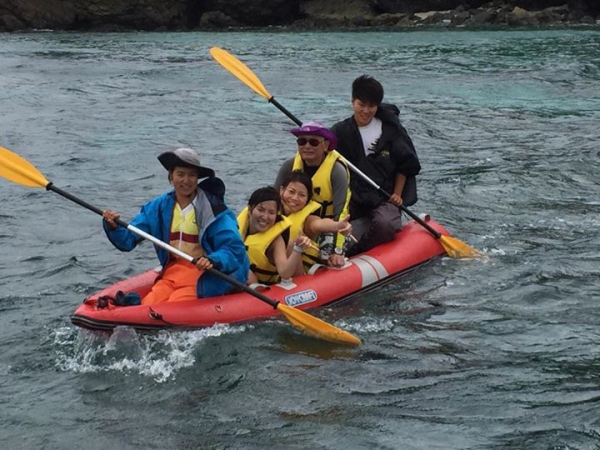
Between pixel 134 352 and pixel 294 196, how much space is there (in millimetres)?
1634

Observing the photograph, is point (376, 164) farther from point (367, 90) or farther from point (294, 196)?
point (294, 196)

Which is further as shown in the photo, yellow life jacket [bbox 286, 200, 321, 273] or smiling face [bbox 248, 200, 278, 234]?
yellow life jacket [bbox 286, 200, 321, 273]

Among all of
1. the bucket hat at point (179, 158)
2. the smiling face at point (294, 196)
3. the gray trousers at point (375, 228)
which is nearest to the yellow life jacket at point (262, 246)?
the smiling face at point (294, 196)

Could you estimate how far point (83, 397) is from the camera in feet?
16.7

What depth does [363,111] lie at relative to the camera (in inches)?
279

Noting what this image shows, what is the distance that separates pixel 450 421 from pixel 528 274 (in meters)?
2.74

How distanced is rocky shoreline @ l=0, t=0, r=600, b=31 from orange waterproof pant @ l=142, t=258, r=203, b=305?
29.4m

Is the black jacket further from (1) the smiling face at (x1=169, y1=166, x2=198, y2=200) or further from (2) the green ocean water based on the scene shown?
(1) the smiling face at (x1=169, y1=166, x2=198, y2=200)

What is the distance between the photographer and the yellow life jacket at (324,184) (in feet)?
22.0

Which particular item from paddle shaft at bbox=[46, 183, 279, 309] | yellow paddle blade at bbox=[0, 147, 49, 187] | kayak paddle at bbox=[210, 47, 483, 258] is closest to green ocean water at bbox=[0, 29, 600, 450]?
kayak paddle at bbox=[210, 47, 483, 258]

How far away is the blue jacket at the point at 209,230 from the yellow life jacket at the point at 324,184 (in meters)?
1.10

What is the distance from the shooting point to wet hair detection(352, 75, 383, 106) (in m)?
6.84

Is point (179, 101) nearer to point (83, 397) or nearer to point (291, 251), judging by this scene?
point (291, 251)

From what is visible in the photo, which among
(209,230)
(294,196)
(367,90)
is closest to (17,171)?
(209,230)
